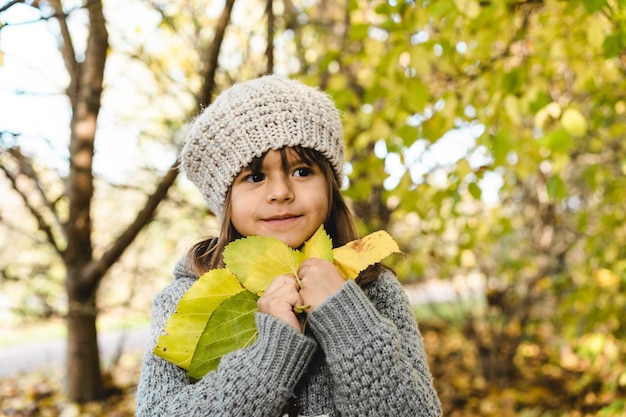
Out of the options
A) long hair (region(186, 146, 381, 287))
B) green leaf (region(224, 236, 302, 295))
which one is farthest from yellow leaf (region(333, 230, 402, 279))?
long hair (region(186, 146, 381, 287))

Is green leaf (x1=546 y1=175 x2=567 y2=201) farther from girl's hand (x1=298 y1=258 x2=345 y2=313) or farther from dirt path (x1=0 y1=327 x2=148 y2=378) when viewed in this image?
dirt path (x1=0 y1=327 x2=148 y2=378)

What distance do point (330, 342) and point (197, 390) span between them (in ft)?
1.01

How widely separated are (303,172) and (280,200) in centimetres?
12

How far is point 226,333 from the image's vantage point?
125 cm

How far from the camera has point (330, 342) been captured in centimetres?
120

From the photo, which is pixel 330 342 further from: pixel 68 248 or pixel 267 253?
pixel 68 248

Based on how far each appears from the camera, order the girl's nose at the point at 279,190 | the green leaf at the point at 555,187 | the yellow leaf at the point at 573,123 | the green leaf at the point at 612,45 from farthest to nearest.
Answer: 1. the green leaf at the point at 555,187
2. the yellow leaf at the point at 573,123
3. the green leaf at the point at 612,45
4. the girl's nose at the point at 279,190

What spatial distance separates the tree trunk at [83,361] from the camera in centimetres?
350

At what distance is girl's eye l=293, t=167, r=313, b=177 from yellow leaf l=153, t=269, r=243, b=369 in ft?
1.14

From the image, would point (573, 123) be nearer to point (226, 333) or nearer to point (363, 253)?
point (363, 253)

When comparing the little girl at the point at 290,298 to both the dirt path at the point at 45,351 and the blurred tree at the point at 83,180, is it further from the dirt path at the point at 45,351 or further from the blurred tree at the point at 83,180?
the dirt path at the point at 45,351

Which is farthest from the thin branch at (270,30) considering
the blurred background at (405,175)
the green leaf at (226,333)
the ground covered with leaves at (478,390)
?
the ground covered with leaves at (478,390)

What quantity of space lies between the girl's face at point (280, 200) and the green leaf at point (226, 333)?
0.22 metres

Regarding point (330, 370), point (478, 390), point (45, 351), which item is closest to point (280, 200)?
point (330, 370)
